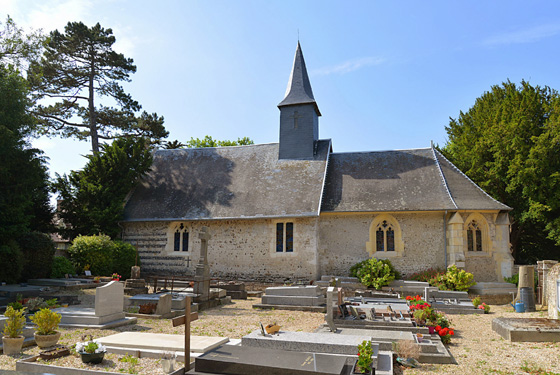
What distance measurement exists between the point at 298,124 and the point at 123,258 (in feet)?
35.5

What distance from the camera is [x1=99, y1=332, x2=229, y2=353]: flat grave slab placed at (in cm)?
691

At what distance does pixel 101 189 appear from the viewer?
785 inches

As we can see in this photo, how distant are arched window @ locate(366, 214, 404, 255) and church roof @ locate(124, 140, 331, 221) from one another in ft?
9.10

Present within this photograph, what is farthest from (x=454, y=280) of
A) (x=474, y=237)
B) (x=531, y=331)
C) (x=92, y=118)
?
(x=92, y=118)

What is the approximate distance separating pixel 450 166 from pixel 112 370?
17471 millimetres

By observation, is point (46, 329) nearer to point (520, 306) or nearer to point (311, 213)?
point (311, 213)

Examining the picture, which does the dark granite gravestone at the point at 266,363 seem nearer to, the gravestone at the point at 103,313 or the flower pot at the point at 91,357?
the flower pot at the point at 91,357

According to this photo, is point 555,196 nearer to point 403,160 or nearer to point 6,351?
point 403,160

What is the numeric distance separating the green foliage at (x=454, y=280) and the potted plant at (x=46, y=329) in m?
13.3

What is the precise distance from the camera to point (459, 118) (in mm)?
27750

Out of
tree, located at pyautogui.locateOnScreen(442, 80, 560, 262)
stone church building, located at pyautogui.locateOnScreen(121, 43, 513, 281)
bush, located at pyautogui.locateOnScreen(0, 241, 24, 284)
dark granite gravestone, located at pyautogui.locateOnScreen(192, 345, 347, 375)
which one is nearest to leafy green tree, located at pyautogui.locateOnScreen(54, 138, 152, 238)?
stone church building, located at pyautogui.locateOnScreen(121, 43, 513, 281)

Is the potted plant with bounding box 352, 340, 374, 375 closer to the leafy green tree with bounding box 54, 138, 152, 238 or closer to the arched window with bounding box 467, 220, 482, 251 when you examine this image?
the arched window with bounding box 467, 220, 482, 251

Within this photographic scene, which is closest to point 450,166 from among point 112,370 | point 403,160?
point 403,160

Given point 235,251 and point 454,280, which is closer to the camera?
point 454,280
